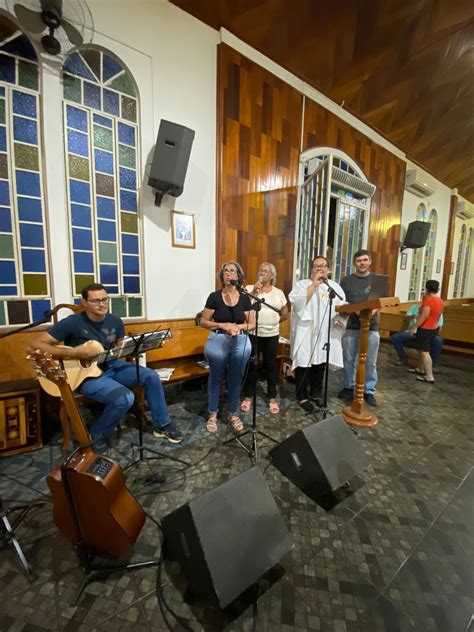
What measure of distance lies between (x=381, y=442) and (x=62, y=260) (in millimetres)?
3062

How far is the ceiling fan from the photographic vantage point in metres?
2.10

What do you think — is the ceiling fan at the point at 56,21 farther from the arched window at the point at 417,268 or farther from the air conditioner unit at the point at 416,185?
the arched window at the point at 417,268

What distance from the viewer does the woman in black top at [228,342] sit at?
227cm

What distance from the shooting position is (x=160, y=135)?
102 inches

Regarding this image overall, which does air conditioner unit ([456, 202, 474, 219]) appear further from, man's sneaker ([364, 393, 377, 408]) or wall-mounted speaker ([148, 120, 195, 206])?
wall-mounted speaker ([148, 120, 195, 206])

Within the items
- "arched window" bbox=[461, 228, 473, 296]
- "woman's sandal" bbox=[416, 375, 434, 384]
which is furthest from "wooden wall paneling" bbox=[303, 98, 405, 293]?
"arched window" bbox=[461, 228, 473, 296]

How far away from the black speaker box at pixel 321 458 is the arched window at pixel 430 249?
22.8ft

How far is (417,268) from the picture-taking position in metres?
6.79

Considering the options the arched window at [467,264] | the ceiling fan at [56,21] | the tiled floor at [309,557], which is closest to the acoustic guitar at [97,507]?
the tiled floor at [309,557]

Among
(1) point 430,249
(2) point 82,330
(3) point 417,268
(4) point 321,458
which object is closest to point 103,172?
(2) point 82,330

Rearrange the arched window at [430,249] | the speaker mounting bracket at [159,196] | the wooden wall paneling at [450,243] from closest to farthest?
1. the speaker mounting bracket at [159,196]
2. the arched window at [430,249]
3. the wooden wall paneling at [450,243]

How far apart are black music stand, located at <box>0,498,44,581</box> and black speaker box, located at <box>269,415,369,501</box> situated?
4.30 ft

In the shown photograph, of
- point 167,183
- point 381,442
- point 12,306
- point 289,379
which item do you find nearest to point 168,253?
point 167,183

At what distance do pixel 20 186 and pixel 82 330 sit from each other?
4.39ft
